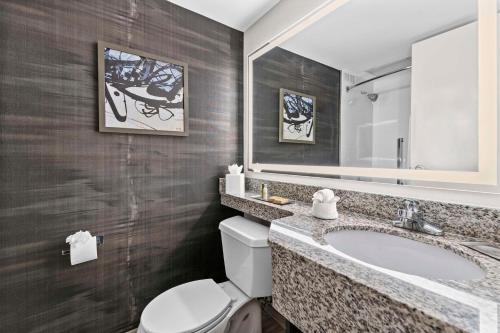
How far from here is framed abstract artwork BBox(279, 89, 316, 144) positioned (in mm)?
1482

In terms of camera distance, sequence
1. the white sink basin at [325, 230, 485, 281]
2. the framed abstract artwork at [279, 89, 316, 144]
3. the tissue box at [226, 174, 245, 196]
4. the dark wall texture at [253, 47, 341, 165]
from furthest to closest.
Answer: the tissue box at [226, 174, 245, 196]
the framed abstract artwork at [279, 89, 316, 144]
the dark wall texture at [253, 47, 341, 165]
the white sink basin at [325, 230, 485, 281]

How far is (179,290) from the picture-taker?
1289 mm

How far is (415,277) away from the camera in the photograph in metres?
0.55

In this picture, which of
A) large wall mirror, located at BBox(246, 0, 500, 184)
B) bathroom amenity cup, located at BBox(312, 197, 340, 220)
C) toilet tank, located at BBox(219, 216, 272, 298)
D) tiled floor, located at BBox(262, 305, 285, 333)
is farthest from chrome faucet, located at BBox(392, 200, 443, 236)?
tiled floor, located at BBox(262, 305, 285, 333)

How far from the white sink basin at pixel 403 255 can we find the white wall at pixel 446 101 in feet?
1.13

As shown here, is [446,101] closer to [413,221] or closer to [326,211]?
[413,221]

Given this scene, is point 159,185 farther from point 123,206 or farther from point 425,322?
point 425,322

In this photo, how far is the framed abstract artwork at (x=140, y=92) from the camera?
138 cm

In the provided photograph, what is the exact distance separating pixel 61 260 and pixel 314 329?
140 cm

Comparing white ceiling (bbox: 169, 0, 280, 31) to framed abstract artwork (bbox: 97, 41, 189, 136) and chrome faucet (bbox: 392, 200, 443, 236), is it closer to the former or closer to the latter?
framed abstract artwork (bbox: 97, 41, 189, 136)

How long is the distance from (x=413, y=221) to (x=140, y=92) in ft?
5.39

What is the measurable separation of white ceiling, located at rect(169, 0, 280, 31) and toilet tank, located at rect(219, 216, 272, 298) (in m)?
1.55

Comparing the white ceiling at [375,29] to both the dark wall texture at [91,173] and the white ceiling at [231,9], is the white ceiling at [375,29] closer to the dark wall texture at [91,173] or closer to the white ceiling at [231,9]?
the white ceiling at [231,9]

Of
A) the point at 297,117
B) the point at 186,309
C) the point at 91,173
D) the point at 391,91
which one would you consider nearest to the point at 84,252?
the point at 91,173
